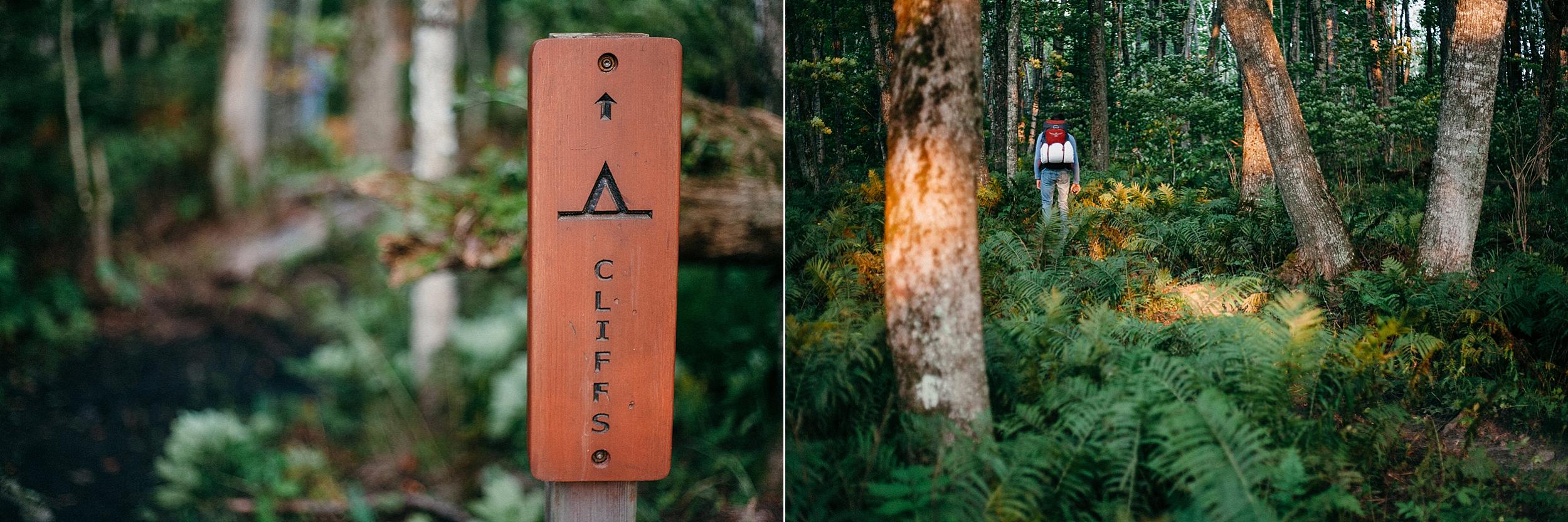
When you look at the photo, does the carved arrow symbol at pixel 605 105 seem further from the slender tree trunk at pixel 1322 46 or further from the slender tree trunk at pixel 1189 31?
the slender tree trunk at pixel 1322 46

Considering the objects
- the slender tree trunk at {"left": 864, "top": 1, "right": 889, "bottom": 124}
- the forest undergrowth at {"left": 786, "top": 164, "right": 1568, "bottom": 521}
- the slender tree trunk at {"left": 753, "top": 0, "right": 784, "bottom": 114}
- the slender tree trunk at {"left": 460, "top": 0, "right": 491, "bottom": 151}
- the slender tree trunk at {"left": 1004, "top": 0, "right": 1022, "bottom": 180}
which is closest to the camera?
the forest undergrowth at {"left": 786, "top": 164, "right": 1568, "bottom": 521}

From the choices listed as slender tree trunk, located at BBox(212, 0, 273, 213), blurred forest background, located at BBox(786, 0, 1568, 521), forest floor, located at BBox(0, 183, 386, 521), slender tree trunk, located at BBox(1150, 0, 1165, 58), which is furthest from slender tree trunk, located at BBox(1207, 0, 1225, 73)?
slender tree trunk, located at BBox(212, 0, 273, 213)

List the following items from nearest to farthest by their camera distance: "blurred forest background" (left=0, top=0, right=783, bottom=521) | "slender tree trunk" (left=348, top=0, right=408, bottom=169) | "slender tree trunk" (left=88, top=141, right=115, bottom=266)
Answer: "blurred forest background" (left=0, top=0, right=783, bottom=521)
"slender tree trunk" (left=88, top=141, right=115, bottom=266)
"slender tree trunk" (left=348, top=0, right=408, bottom=169)

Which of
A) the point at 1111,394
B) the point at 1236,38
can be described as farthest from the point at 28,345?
the point at 1236,38

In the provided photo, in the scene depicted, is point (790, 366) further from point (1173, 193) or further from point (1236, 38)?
point (1173, 193)

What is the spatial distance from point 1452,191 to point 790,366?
4978 millimetres

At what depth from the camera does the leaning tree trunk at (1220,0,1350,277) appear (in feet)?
19.7

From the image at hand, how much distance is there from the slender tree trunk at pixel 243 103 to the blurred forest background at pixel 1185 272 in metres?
4.63

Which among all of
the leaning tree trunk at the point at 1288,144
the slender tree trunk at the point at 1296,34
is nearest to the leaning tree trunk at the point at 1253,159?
the slender tree trunk at the point at 1296,34

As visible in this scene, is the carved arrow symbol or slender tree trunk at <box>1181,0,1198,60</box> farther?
slender tree trunk at <box>1181,0,1198,60</box>

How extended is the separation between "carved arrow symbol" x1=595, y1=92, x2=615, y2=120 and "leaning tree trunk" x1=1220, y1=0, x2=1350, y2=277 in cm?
557

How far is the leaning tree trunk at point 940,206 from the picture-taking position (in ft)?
11.3

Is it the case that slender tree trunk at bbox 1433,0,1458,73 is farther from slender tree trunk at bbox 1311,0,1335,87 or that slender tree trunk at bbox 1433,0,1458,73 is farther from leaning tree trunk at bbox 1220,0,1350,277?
leaning tree trunk at bbox 1220,0,1350,277

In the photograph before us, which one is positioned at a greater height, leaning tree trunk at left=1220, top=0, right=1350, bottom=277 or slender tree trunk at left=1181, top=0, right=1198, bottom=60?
slender tree trunk at left=1181, top=0, right=1198, bottom=60
